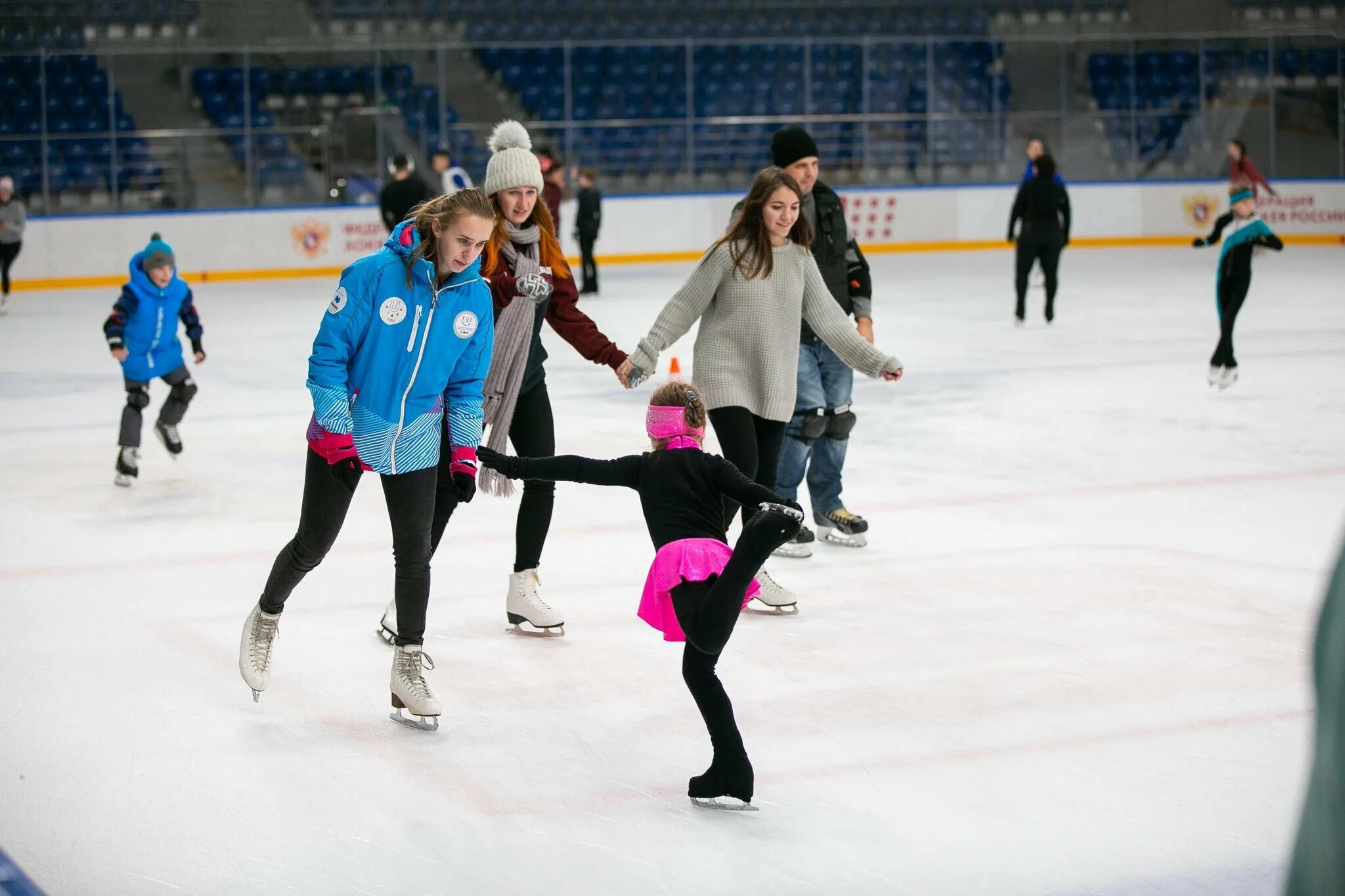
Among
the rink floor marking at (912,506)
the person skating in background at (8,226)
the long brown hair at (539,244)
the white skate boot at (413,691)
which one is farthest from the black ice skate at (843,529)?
the person skating in background at (8,226)

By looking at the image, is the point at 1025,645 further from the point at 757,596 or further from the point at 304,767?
the point at 304,767

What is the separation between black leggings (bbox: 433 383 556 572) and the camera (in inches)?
177

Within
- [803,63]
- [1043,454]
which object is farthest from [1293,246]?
[1043,454]

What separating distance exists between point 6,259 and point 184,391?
10.4 m

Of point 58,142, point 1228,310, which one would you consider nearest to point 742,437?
point 1228,310

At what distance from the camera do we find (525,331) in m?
4.56

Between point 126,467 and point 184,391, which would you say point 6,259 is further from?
point 126,467

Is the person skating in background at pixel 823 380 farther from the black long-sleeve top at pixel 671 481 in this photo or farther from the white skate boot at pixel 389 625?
the black long-sleeve top at pixel 671 481

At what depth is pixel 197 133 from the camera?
21.0 meters

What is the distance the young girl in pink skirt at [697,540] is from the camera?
3309 millimetres

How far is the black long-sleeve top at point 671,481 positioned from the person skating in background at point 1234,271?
6.98 meters

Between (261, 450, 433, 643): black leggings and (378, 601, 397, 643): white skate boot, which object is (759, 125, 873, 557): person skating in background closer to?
(378, 601, 397, 643): white skate boot

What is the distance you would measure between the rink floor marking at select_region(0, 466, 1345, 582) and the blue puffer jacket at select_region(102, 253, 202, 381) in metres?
1.84

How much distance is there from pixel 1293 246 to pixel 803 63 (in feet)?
24.7
